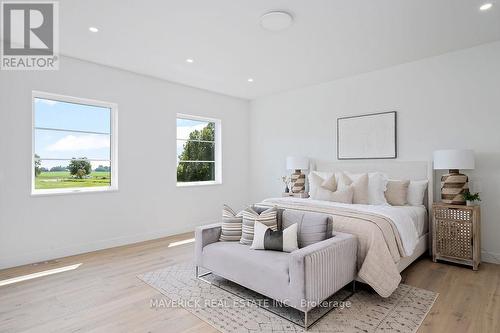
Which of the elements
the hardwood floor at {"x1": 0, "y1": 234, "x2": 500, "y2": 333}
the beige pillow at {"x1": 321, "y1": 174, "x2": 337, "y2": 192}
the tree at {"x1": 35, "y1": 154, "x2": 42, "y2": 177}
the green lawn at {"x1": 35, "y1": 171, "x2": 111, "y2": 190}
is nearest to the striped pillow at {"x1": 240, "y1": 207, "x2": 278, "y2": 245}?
the hardwood floor at {"x1": 0, "y1": 234, "x2": 500, "y2": 333}

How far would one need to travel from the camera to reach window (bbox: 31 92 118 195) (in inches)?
145

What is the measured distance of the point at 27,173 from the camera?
11.4ft

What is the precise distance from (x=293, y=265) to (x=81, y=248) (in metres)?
3.28

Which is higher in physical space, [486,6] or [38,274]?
[486,6]

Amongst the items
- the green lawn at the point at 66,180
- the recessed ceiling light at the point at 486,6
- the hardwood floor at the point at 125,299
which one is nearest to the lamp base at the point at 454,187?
the hardwood floor at the point at 125,299

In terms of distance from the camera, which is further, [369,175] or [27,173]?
[369,175]

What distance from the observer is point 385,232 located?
264 centimetres

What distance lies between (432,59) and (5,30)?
5.29m

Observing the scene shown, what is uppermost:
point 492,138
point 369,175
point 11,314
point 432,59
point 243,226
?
point 432,59

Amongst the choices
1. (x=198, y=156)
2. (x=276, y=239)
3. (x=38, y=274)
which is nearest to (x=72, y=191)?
(x=38, y=274)

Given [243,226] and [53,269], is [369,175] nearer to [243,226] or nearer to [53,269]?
[243,226]

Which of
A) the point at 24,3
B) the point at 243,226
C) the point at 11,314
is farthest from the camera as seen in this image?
the point at 243,226

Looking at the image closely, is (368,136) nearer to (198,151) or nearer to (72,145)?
(198,151)

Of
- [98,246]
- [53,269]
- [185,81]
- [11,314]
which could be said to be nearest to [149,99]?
[185,81]
